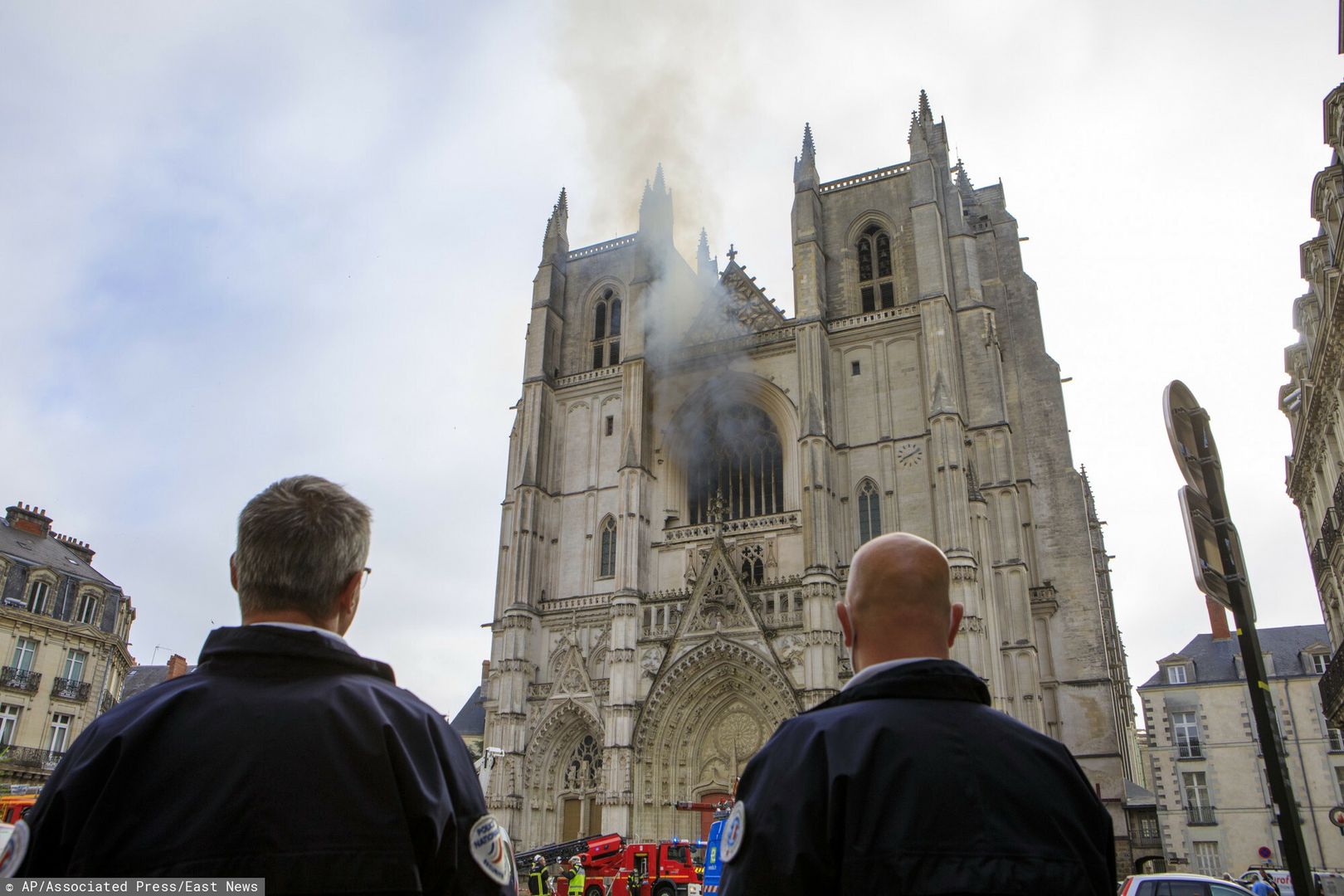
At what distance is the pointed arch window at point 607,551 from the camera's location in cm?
2705

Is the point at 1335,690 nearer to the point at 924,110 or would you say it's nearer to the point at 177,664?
the point at 924,110

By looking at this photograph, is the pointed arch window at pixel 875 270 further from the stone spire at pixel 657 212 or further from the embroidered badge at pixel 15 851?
the embroidered badge at pixel 15 851

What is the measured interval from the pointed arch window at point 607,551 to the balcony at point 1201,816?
24.1 meters

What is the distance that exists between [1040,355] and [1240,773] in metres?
18.1

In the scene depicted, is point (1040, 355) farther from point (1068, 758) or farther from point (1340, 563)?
point (1068, 758)

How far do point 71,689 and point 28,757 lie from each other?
2061mm

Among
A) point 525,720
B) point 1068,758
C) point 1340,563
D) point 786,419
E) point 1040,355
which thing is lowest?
point 1068,758

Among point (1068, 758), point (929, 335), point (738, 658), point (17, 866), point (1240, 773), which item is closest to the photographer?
point (17, 866)

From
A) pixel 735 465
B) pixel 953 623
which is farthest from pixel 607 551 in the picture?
pixel 953 623

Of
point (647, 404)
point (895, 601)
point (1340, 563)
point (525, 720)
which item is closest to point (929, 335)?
point (647, 404)

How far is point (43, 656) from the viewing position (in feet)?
79.5

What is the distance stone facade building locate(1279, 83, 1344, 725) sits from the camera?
49.0 feet

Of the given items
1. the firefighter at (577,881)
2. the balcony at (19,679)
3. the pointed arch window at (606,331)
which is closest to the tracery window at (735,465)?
the pointed arch window at (606,331)

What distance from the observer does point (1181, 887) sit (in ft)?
28.7
